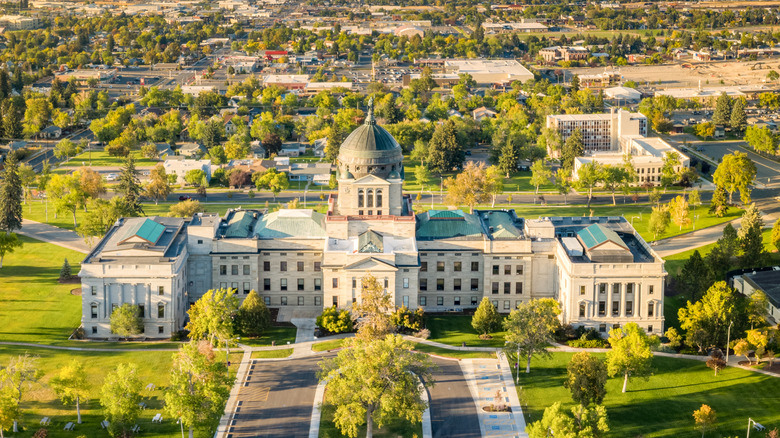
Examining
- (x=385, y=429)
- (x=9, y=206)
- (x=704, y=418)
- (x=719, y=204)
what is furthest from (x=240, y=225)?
(x=719, y=204)

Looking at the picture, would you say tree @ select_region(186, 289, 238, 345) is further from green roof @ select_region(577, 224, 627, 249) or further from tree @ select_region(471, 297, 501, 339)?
green roof @ select_region(577, 224, 627, 249)

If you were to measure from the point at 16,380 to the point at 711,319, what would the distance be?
245 feet

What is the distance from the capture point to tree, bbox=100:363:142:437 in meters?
85.8

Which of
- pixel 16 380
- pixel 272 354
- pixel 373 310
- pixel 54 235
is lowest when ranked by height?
pixel 272 354

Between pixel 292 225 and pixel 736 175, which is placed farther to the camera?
pixel 736 175

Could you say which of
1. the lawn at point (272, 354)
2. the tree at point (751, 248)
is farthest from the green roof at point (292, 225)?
the tree at point (751, 248)

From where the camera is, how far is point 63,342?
10850cm

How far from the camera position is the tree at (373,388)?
86125mm

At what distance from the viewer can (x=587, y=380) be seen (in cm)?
9069

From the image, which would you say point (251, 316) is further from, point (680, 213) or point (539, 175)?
point (539, 175)

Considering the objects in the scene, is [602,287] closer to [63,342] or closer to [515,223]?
[515,223]

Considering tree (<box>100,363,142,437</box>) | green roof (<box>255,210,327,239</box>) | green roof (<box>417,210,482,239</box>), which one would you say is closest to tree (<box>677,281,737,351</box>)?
green roof (<box>417,210,482,239</box>)

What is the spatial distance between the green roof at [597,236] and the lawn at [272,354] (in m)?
39.2

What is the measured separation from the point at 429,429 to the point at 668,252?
6870 centimetres
